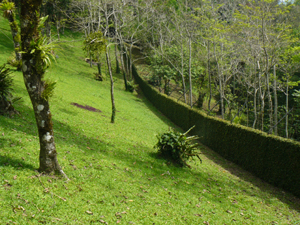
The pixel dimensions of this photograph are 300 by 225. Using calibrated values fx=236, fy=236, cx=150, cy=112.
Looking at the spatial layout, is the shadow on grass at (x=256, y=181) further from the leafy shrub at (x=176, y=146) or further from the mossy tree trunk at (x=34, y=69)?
the mossy tree trunk at (x=34, y=69)

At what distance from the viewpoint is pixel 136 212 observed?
19.6ft

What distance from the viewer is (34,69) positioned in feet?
17.2

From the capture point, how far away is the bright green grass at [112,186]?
5.12m

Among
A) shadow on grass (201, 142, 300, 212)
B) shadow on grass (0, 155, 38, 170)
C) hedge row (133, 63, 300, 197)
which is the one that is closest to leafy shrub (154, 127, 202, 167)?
shadow on grass (201, 142, 300, 212)

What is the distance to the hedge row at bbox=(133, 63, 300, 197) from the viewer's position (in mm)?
10789

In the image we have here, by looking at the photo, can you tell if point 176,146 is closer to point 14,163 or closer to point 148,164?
point 148,164

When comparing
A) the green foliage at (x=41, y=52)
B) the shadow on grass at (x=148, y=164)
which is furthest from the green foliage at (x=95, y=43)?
the green foliage at (x=41, y=52)

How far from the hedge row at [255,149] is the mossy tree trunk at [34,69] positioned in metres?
10.3

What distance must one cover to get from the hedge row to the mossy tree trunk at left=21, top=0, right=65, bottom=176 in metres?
10.3

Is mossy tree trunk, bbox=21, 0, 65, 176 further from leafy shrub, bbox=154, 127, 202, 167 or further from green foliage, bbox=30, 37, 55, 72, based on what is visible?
leafy shrub, bbox=154, 127, 202, 167

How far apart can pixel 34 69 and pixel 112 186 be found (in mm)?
3795

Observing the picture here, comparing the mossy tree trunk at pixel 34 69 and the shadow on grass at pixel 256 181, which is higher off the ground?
the mossy tree trunk at pixel 34 69

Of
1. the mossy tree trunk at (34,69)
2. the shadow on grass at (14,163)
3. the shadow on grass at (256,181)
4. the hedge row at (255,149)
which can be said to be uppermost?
the mossy tree trunk at (34,69)

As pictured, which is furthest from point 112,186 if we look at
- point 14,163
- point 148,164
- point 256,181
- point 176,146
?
point 256,181
